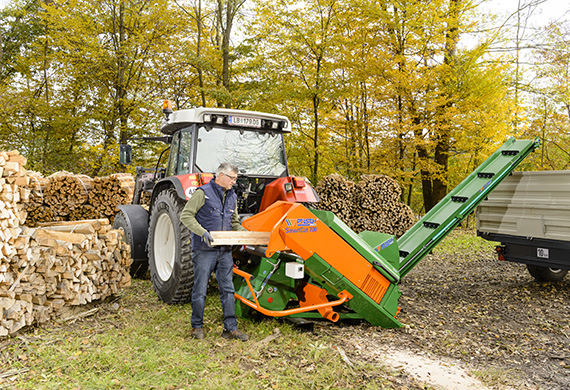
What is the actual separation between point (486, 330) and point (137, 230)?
4662 mm

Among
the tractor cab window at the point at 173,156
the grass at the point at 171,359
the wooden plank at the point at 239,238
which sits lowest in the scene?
the grass at the point at 171,359

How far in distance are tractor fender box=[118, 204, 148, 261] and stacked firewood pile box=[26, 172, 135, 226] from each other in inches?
104

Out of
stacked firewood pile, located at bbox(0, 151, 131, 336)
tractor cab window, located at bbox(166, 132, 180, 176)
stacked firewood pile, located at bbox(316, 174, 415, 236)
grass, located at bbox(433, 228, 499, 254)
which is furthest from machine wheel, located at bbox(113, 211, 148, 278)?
grass, located at bbox(433, 228, 499, 254)

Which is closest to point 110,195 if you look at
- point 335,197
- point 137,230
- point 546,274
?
point 137,230

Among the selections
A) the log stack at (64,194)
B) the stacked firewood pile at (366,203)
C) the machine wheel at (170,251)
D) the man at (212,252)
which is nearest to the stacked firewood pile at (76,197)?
the log stack at (64,194)

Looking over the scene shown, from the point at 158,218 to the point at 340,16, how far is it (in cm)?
903

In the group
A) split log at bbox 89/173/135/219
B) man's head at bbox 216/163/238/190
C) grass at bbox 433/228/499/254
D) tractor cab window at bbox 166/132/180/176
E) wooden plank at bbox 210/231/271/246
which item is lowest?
grass at bbox 433/228/499/254

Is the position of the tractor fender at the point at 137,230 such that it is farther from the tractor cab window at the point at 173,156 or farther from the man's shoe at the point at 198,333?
the man's shoe at the point at 198,333

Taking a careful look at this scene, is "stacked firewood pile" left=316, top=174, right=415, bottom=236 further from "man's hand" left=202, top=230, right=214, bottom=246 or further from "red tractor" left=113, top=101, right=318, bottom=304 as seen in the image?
"man's hand" left=202, top=230, right=214, bottom=246

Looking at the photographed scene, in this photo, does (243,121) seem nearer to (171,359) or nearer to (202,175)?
(202,175)

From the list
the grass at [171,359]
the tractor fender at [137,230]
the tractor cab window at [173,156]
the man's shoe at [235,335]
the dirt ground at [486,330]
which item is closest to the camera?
the grass at [171,359]

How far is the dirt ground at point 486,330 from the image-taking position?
3.62 meters

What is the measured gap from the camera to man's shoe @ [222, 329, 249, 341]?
3.93 m

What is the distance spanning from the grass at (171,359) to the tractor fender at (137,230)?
166 cm
